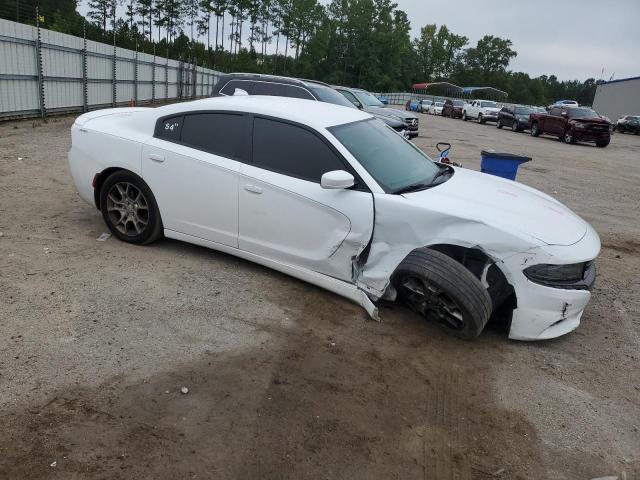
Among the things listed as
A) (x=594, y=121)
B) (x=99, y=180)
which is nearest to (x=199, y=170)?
(x=99, y=180)

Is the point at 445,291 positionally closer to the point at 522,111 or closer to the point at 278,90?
the point at 278,90

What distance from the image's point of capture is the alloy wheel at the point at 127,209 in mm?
5102

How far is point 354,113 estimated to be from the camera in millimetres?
5012

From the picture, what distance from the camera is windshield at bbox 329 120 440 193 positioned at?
14.0 feet

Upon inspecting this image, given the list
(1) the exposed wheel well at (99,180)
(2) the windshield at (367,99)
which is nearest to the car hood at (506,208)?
(1) the exposed wheel well at (99,180)

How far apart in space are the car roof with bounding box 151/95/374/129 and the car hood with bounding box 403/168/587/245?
1.05 metres

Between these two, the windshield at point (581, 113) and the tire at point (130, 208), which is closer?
the tire at point (130, 208)

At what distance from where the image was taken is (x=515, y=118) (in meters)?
30.5

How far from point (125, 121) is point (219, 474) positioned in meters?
3.80

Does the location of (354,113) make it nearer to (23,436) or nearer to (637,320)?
(637,320)

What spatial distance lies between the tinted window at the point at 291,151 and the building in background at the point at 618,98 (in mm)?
54762

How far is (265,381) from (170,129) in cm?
275

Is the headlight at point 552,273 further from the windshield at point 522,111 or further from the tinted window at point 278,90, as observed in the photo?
the windshield at point 522,111

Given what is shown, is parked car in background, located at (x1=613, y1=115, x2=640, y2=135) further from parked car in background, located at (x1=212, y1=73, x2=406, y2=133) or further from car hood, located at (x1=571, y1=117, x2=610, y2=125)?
parked car in background, located at (x1=212, y1=73, x2=406, y2=133)
